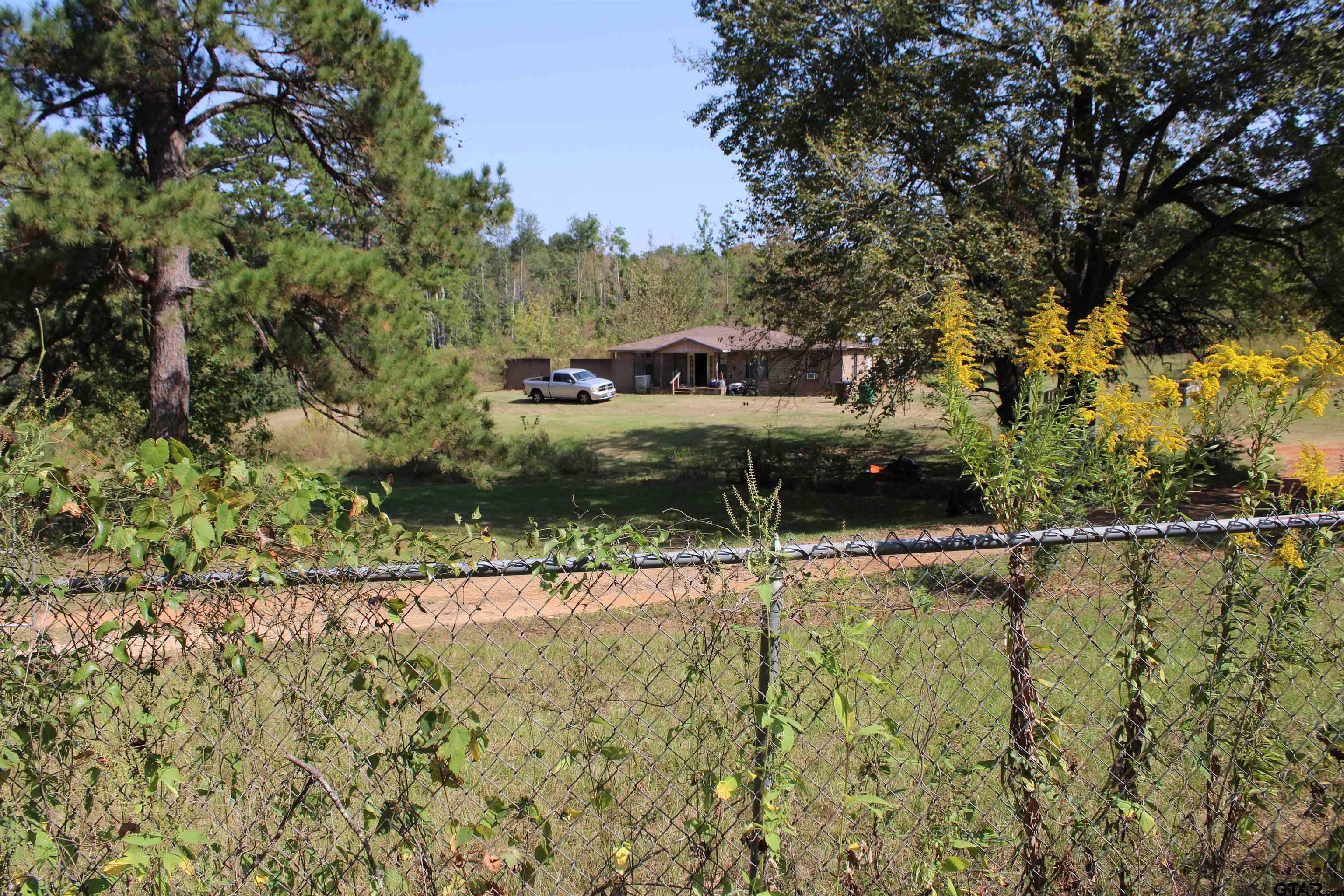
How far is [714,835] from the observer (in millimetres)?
2326

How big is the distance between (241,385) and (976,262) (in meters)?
11.4

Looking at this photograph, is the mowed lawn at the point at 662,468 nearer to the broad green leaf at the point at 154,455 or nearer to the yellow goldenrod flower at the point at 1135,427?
the yellow goldenrod flower at the point at 1135,427

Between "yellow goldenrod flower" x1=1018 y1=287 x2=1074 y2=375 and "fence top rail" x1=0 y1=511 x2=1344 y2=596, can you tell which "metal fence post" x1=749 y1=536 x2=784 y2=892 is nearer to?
"fence top rail" x1=0 y1=511 x2=1344 y2=596

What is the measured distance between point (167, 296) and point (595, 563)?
37.9 feet

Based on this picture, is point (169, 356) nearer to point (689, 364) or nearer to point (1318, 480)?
point (1318, 480)

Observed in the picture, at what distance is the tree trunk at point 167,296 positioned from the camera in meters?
11.7

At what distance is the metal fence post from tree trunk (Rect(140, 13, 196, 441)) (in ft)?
36.6

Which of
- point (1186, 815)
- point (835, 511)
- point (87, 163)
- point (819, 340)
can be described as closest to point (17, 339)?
point (87, 163)

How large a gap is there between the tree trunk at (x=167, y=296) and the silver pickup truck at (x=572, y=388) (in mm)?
28655

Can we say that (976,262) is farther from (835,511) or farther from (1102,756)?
(1102,756)

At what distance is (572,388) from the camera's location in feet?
136

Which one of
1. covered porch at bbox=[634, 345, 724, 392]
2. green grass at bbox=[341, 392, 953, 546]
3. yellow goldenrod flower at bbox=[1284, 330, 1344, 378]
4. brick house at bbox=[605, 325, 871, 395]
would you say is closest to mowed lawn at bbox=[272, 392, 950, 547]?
green grass at bbox=[341, 392, 953, 546]

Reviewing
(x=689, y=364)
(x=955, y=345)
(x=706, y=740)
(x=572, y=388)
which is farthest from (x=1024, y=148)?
(x=689, y=364)

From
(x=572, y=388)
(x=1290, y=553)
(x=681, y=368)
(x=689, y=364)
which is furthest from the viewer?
(x=681, y=368)
